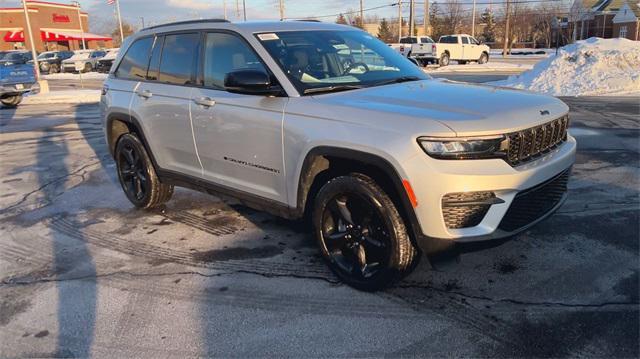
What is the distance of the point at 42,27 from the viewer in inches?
2601

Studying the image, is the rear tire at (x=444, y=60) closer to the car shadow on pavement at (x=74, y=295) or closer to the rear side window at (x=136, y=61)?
the rear side window at (x=136, y=61)

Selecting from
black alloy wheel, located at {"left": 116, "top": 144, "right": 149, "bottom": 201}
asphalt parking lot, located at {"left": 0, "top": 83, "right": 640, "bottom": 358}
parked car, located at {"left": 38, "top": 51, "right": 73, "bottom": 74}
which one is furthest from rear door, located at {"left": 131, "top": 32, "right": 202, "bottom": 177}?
parked car, located at {"left": 38, "top": 51, "right": 73, "bottom": 74}

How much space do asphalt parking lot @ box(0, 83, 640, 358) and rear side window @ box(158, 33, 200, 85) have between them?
147 centimetres

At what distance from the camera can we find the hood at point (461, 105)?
3.12 meters

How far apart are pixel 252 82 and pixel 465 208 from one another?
1712 millimetres

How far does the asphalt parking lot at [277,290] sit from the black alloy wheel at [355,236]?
0.18 meters

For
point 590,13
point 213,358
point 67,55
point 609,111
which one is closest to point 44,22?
point 67,55

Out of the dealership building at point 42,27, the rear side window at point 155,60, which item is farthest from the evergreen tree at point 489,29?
the rear side window at point 155,60

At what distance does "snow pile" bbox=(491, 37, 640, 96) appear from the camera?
15891 millimetres

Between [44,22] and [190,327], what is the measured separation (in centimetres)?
7506

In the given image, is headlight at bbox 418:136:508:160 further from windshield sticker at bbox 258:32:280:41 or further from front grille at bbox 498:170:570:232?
windshield sticker at bbox 258:32:280:41

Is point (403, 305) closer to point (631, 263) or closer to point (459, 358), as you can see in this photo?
point (459, 358)

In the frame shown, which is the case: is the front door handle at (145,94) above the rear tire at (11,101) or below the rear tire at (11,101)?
above

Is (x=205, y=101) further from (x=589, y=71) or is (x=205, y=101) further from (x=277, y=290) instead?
(x=589, y=71)
